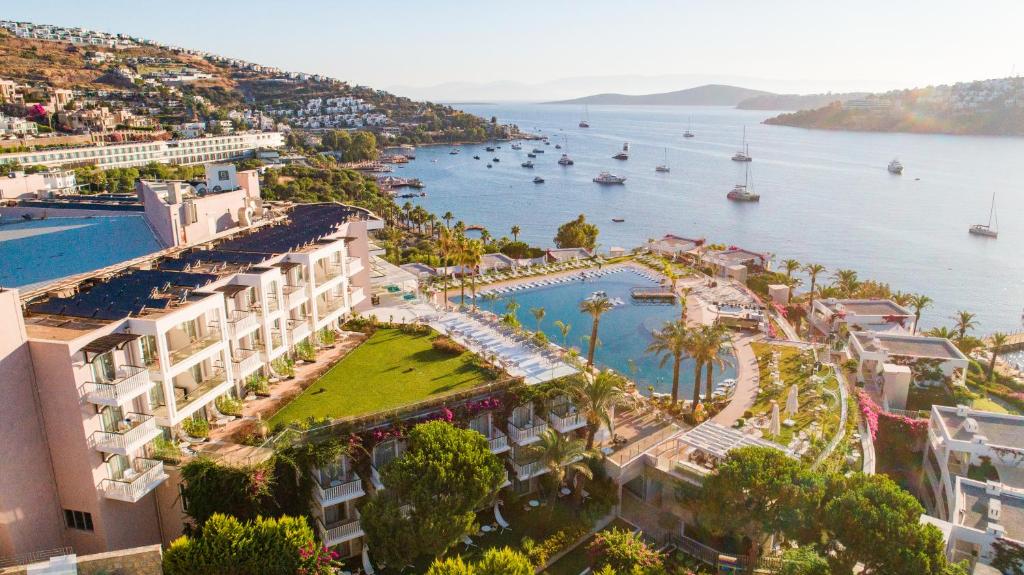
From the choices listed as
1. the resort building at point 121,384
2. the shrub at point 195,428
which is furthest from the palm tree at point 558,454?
the shrub at point 195,428

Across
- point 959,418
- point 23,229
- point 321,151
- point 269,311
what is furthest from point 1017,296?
point 321,151

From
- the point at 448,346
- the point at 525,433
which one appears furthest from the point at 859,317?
the point at 448,346

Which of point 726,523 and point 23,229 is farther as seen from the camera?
point 23,229

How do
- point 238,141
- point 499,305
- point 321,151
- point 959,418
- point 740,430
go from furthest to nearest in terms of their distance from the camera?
point 321,151
point 238,141
point 499,305
point 959,418
point 740,430

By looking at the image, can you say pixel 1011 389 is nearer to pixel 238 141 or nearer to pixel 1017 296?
pixel 1017 296

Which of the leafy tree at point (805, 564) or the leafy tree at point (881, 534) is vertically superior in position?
the leafy tree at point (881, 534)

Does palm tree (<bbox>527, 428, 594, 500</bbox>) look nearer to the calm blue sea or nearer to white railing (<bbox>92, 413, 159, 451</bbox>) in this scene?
white railing (<bbox>92, 413, 159, 451</bbox>)

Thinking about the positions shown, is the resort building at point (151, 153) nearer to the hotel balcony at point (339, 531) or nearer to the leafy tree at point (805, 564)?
the hotel balcony at point (339, 531)
